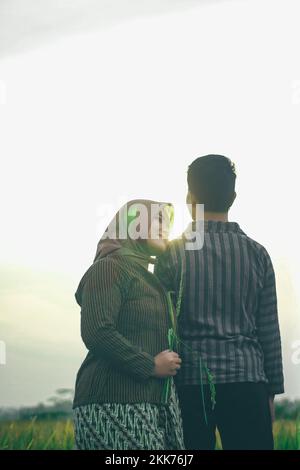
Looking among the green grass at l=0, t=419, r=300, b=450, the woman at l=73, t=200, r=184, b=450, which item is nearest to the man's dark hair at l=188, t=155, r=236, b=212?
the woman at l=73, t=200, r=184, b=450

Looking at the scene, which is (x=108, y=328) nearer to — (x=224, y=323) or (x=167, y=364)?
(x=167, y=364)

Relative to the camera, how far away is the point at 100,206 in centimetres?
267

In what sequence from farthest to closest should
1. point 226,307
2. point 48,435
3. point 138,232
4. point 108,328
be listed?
point 48,435
point 138,232
point 226,307
point 108,328

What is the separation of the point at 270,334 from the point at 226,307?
0.16 metres

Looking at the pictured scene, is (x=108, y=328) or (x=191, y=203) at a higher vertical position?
(x=191, y=203)

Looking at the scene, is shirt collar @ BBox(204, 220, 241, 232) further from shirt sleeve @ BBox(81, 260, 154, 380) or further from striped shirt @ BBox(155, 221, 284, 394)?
shirt sleeve @ BBox(81, 260, 154, 380)

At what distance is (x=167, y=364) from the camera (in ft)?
5.66

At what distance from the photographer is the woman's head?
6.12 feet

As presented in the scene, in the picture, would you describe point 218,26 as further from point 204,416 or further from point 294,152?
point 204,416

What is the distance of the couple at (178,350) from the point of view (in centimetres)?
171

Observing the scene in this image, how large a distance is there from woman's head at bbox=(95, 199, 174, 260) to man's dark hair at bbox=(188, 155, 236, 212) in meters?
0.14

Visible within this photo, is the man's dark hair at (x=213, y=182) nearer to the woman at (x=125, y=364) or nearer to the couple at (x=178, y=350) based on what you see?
the couple at (x=178, y=350)

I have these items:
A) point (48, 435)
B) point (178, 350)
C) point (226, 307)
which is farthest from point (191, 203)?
point (48, 435)

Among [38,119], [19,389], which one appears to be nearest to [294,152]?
[38,119]
